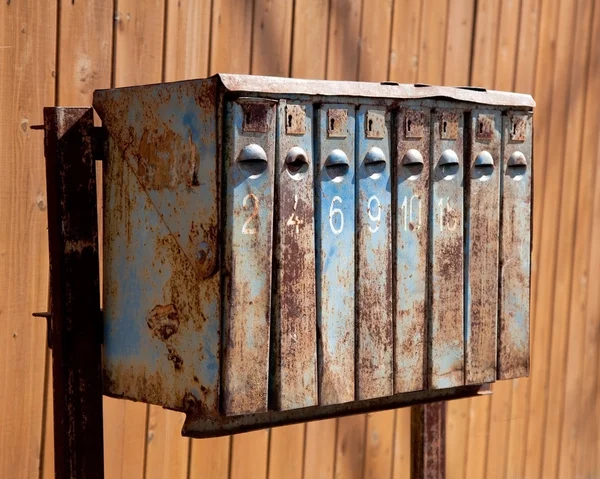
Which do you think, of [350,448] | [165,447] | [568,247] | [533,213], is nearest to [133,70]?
[165,447]

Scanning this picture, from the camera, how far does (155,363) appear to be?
77.7 inches

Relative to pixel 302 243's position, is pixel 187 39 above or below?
above

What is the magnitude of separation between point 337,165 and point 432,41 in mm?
1752

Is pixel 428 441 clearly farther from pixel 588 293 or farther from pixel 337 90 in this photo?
pixel 588 293

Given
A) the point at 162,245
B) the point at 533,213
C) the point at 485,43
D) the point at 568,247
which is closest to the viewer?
the point at 162,245

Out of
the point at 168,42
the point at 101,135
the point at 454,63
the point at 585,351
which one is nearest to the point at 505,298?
the point at 101,135

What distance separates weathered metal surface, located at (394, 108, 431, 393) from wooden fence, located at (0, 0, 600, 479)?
904 mm

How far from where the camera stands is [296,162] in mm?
1925

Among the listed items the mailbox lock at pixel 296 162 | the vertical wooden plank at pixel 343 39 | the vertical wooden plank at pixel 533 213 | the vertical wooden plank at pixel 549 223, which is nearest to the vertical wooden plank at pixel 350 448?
the vertical wooden plank at pixel 533 213

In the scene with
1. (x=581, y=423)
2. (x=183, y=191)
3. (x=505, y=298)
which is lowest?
(x=581, y=423)

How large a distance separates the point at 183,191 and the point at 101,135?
26 centimetres

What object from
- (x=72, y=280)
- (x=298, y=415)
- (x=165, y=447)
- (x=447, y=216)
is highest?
(x=447, y=216)

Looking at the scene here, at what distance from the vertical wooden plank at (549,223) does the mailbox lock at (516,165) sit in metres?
1.89

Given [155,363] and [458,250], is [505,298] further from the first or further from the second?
[155,363]
